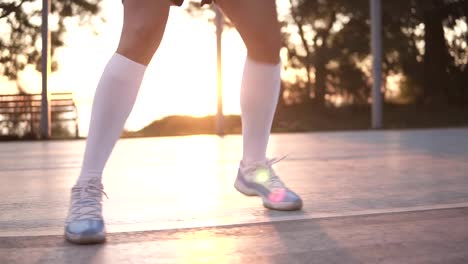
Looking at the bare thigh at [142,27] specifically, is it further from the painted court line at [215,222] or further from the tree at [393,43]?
the tree at [393,43]

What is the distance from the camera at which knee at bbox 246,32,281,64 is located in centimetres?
199

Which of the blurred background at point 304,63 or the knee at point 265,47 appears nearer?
the knee at point 265,47

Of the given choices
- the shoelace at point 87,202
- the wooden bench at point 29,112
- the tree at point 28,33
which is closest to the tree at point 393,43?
the tree at point 28,33

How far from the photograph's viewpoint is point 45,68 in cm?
870

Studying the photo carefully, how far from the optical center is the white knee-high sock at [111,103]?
1764 mm

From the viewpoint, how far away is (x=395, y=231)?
5.25 feet

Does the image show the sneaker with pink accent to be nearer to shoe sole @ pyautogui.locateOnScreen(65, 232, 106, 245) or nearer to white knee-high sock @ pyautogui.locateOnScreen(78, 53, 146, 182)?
white knee-high sock @ pyautogui.locateOnScreen(78, 53, 146, 182)

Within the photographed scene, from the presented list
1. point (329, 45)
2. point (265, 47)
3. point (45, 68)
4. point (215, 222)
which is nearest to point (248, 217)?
point (215, 222)

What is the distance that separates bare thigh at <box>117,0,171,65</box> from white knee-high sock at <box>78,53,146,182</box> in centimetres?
3

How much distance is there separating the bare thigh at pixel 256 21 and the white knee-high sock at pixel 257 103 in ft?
0.31

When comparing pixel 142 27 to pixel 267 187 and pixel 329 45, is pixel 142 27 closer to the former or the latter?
pixel 267 187

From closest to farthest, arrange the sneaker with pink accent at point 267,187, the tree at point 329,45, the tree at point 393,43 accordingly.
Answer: the sneaker with pink accent at point 267,187, the tree at point 393,43, the tree at point 329,45

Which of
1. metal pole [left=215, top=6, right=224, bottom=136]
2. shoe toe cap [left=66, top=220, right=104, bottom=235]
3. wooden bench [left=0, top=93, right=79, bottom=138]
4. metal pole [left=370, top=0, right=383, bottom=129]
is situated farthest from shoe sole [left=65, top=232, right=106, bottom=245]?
wooden bench [left=0, top=93, right=79, bottom=138]

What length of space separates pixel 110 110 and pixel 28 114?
10.4m
